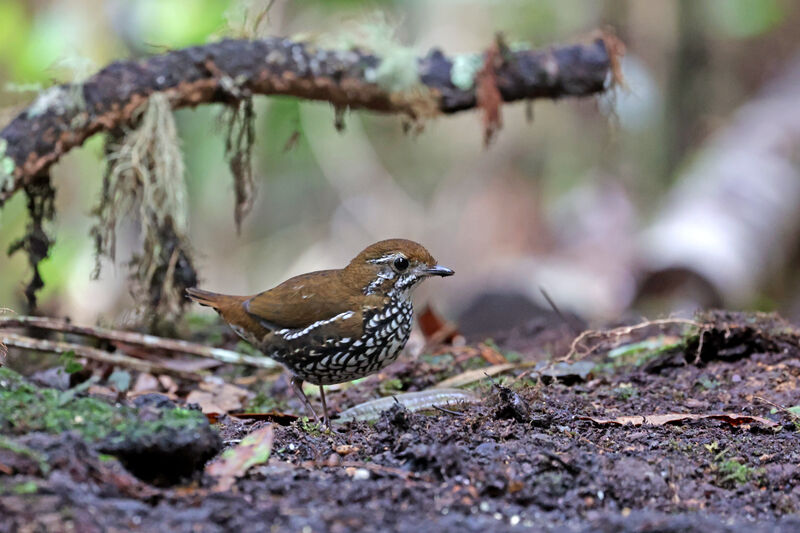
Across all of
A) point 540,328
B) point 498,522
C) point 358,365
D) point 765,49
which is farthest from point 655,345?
point 765,49

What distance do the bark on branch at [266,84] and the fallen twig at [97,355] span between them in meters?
0.83

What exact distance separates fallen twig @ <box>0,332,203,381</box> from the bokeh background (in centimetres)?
275

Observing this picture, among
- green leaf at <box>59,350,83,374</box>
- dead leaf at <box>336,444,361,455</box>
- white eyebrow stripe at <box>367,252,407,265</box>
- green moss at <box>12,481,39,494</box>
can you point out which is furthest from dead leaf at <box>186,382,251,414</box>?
green moss at <box>12,481,39,494</box>

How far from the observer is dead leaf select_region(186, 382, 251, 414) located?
193 inches

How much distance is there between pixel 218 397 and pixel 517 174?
28.7ft

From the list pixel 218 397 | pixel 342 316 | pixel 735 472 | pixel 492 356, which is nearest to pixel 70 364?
pixel 218 397

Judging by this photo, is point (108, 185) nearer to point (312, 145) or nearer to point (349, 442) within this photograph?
point (349, 442)

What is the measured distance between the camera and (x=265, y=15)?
19.8ft

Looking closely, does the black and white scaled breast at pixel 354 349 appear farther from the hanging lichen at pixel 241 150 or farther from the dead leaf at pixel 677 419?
the hanging lichen at pixel 241 150

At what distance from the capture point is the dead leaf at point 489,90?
6.24 m

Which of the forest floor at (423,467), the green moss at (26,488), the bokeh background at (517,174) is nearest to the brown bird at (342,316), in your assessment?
the forest floor at (423,467)

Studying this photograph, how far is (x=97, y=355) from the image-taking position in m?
5.25

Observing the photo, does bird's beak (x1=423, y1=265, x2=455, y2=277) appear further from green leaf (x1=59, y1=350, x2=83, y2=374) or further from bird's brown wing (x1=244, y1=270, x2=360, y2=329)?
Result: green leaf (x1=59, y1=350, x2=83, y2=374)

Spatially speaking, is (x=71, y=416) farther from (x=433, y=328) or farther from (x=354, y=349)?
(x=433, y=328)
